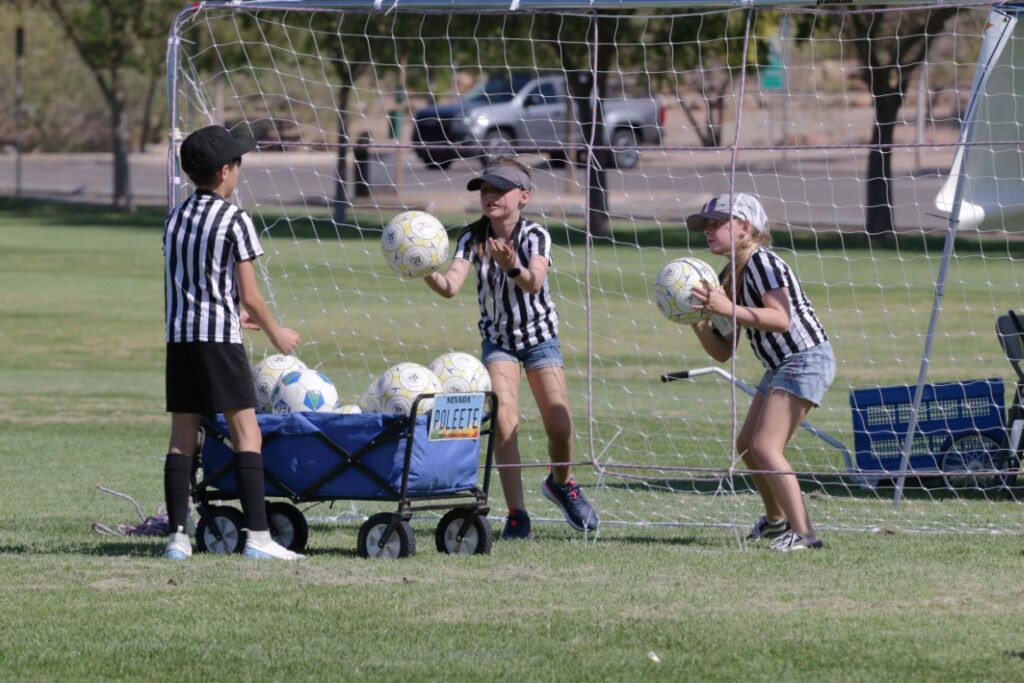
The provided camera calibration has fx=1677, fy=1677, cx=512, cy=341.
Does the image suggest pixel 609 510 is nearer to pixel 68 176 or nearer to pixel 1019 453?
pixel 1019 453

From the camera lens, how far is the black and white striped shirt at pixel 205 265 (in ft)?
23.4

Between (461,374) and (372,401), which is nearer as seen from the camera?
(372,401)

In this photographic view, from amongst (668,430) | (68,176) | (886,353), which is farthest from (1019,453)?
(68,176)

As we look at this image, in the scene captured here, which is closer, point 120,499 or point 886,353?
point 120,499

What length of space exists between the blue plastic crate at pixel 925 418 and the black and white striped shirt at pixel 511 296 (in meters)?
2.77

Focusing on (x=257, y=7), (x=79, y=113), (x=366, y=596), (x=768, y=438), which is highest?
(x=79, y=113)

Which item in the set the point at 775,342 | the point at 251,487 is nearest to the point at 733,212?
the point at 775,342

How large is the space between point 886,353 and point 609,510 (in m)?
9.93

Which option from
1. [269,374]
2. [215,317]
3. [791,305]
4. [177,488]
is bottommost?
[177,488]

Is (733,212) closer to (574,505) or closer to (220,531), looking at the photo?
(574,505)

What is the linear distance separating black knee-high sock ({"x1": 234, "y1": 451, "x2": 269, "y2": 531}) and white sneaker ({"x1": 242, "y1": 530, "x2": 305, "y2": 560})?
0.03 meters

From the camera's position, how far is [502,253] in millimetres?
7559

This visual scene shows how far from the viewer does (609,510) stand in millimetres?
9227

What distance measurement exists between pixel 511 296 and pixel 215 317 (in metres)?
1.55
